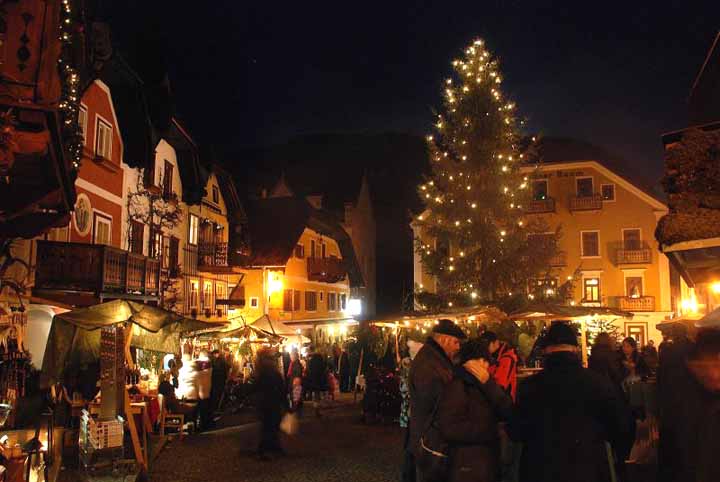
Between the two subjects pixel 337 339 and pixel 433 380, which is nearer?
pixel 433 380

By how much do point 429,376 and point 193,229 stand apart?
23732 millimetres

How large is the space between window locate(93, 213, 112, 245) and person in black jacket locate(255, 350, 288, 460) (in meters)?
9.08

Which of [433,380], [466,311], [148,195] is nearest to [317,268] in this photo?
[148,195]

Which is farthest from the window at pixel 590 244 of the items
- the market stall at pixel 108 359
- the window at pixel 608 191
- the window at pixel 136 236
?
the market stall at pixel 108 359

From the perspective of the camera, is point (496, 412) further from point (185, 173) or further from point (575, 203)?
point (575, 203)

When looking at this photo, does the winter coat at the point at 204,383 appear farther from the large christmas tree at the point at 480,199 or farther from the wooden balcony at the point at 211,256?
the wooden balcony at the point at 211,256

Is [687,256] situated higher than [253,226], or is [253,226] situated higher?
[253,226]

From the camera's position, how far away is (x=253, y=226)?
120 ft

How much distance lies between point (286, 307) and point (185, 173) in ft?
39.2

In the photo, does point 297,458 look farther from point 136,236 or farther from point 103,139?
point 136,236

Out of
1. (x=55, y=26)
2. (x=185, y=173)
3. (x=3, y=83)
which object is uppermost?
(x=185, y=173)

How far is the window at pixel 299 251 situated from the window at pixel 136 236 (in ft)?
51.0

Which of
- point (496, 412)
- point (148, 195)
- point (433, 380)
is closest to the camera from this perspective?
point (496, 412)

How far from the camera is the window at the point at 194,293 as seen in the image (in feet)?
90.6
